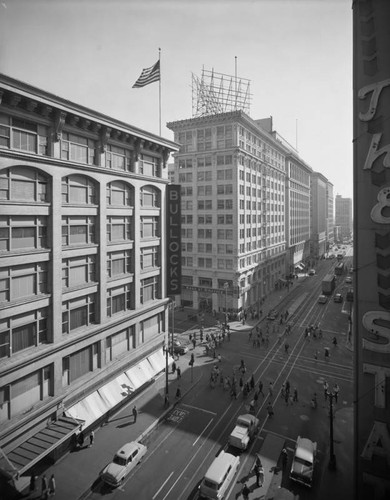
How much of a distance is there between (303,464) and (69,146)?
28.2 m

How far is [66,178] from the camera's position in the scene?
25.9 m

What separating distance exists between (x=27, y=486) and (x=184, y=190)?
5254cm

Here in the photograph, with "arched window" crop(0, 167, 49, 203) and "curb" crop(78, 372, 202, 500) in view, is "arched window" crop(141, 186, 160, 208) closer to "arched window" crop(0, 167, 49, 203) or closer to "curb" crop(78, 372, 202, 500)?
"arched window" crop(0, 167, 49, 203)

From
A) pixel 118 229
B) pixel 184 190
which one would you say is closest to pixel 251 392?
pixel 118 229

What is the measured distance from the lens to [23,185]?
73.9ft

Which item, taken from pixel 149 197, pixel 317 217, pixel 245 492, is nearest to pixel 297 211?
pixel 317 217

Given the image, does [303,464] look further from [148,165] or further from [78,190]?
[148,165]

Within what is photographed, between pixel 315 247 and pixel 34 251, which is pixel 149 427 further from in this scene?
pixel 315 247

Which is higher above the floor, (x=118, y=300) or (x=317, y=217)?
(x=317, y=217)

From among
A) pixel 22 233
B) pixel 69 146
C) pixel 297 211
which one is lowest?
pixel 22 233

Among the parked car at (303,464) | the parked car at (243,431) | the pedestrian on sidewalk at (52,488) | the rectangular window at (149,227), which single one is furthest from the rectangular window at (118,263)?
the parked car at (303,464)

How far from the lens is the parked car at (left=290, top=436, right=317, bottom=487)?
2117cm

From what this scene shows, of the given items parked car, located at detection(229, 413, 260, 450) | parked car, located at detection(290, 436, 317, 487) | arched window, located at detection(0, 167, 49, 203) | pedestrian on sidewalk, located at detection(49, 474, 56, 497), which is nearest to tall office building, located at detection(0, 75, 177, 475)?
arched window, located at detection(0, 167, 49, 203)

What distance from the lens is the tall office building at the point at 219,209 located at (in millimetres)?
60969
